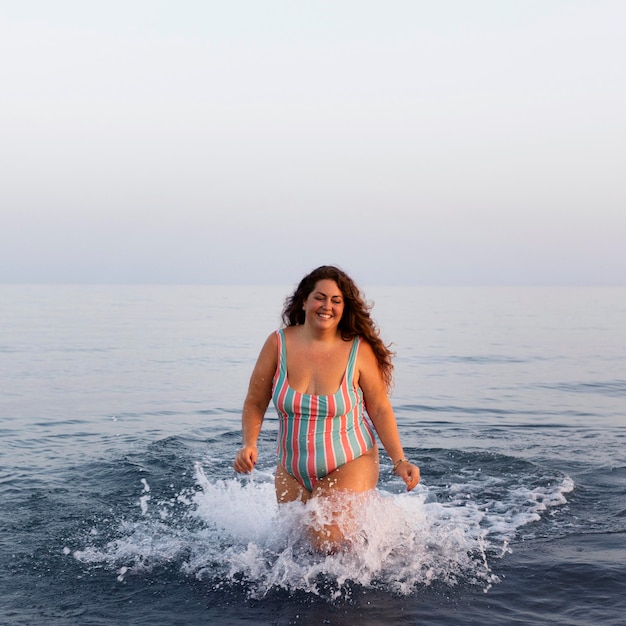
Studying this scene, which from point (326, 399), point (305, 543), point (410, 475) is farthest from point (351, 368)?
point (305, 543)

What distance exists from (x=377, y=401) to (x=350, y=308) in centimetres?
75

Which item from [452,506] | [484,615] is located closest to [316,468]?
[484,615]

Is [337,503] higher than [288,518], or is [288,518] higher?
[337,503]

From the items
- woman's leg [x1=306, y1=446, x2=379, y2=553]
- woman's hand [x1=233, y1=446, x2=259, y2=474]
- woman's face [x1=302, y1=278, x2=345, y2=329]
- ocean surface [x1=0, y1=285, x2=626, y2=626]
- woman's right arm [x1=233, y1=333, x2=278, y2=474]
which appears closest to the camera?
ocean surface [x1=0, y1=285, x2=626, y2=626]

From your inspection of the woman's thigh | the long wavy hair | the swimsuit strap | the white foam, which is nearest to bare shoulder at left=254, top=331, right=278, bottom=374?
the long wavy hair

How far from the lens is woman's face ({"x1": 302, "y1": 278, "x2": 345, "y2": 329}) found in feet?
19.6

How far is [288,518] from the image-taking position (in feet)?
19.9

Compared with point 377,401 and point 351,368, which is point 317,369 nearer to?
point 351,368

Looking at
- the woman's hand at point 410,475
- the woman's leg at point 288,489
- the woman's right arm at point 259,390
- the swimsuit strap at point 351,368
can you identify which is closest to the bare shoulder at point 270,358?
the woman's right arm at point 259,390

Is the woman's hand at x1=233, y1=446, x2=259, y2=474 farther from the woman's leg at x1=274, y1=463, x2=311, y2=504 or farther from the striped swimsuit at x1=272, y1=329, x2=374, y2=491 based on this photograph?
the woman's leg at x1=274, y1=463, x2=311, y2=504

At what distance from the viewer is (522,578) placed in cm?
584

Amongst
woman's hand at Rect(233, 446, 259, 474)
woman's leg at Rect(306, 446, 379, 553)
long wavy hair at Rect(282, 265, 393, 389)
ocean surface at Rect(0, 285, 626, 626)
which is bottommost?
ocean surface at Rect(0, 285, 626, 626)

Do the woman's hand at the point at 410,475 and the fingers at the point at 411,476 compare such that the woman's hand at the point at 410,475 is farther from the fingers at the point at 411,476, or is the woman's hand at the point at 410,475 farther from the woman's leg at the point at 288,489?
the woman's leg at the point at 288,489

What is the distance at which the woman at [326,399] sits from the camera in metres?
5.92
